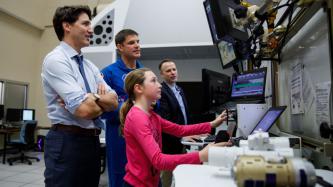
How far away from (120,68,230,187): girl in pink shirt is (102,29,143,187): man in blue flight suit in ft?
1.26

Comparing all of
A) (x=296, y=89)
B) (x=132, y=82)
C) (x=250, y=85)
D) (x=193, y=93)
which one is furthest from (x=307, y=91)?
(x=193, y=93)

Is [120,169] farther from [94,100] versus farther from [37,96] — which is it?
[37,96]

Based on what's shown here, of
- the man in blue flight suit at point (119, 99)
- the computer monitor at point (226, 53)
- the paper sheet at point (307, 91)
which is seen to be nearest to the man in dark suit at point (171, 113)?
the man in blue flight suit at point (119, 99)

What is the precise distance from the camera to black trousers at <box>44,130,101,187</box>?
120 centimetres

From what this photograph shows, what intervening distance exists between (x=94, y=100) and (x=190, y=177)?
669mm

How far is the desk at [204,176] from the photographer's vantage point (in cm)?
74

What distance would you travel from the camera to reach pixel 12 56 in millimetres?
7094

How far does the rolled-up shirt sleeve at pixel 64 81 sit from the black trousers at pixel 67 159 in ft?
0.46

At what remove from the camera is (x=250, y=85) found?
5.45 feet

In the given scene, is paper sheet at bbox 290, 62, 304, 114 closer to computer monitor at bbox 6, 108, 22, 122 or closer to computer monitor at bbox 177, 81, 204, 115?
computer monitor at bbox 177, 81, 204, 115

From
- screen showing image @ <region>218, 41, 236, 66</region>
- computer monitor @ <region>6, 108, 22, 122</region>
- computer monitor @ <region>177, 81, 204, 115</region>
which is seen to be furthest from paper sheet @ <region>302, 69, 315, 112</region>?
computer monitor @ <region>6, 108, 22, 122</region>

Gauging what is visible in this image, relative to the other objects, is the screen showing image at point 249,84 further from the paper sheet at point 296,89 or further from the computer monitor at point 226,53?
the computer monitor at point 226,53

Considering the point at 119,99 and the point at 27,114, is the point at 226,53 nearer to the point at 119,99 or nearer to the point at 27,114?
the point at 119,99

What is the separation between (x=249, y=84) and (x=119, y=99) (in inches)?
35.0
